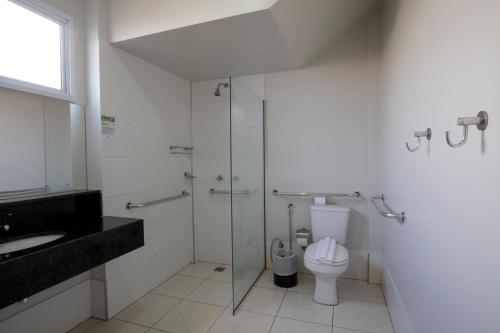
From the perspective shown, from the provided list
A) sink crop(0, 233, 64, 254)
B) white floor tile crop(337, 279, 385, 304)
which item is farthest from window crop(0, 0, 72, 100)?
white floor tile crop(337, 279, 385, 304)

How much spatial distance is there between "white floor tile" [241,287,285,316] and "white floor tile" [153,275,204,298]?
601 millimetres

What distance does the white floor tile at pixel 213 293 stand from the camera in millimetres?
2376

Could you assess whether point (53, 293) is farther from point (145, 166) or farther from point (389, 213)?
point (389, 213)

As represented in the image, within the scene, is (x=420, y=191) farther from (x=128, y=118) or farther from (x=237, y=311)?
(x=128, y=118)

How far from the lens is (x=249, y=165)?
8.25 feet

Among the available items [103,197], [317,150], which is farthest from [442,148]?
[103,197]

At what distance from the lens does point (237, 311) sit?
219 cm

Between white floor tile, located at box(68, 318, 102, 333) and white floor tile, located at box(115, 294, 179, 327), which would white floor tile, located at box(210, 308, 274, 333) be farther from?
white floor tile, located at box(68, 318, 102, 333)

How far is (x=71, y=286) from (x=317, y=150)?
96.9 inches

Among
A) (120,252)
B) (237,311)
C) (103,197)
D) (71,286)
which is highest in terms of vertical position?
(103,197)

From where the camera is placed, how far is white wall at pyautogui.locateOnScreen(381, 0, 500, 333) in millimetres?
786

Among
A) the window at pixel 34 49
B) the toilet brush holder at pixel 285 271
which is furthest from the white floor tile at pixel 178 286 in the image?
the window at pixel 34 49

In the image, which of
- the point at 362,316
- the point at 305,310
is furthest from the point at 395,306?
the point at 305,310

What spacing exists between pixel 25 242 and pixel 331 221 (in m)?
2.34
